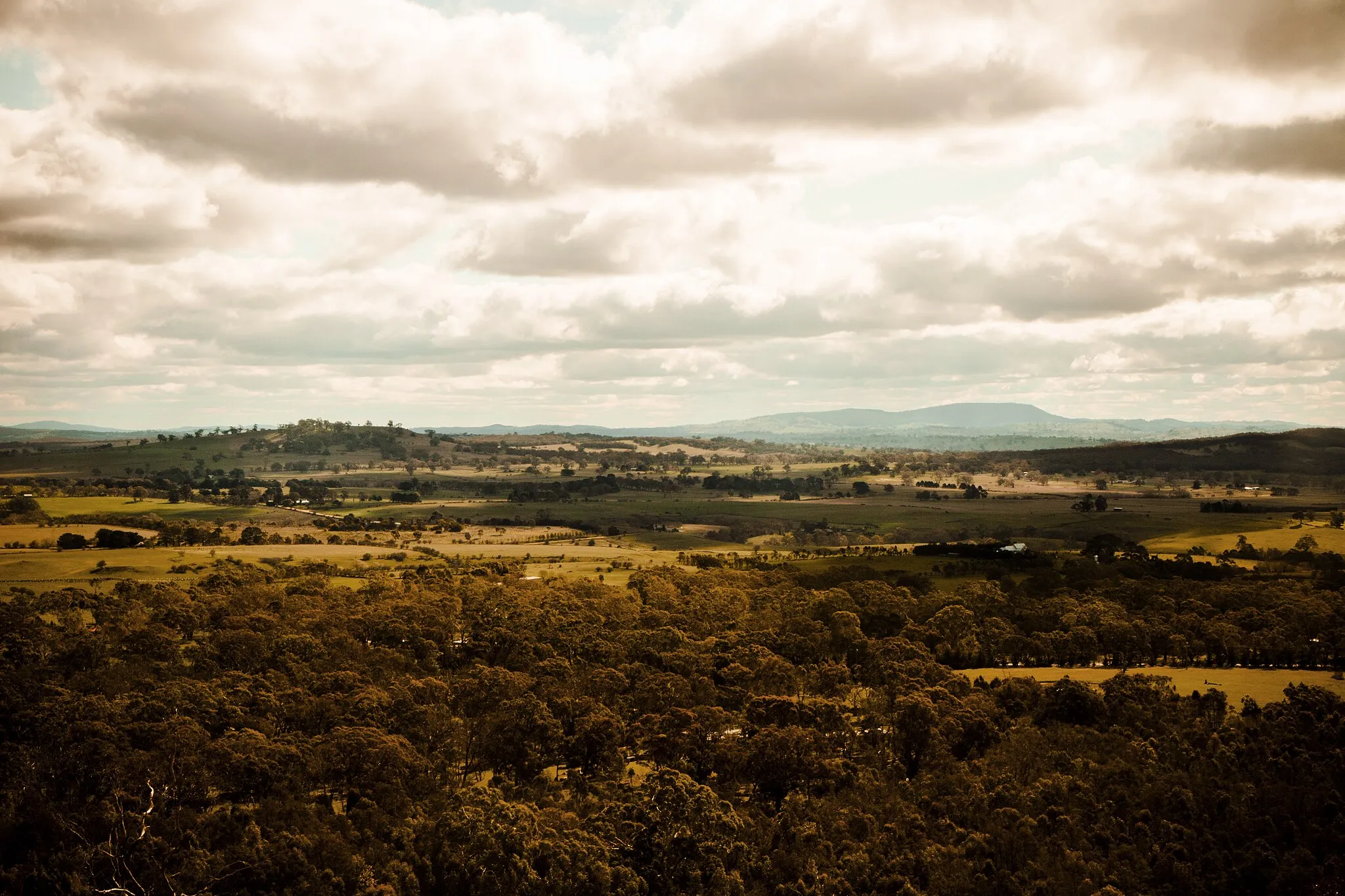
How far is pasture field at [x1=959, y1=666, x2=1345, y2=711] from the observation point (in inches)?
3772

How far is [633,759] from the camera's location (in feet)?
262

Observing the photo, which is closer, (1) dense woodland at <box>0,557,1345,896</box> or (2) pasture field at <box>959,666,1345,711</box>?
(1) dense woodland at <box>0,557,1345,896</box>

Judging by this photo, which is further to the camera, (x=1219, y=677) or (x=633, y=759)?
(x=1219, y=677)

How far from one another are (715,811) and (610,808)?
6916 millimetres

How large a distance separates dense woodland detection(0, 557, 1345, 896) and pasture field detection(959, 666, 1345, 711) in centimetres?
315

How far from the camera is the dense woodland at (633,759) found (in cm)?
5875

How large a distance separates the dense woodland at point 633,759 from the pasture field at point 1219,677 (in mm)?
3148

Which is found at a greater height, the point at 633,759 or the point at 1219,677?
the point at 1219,677

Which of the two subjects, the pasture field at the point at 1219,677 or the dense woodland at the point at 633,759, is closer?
the dense woodland at the point at 633,759

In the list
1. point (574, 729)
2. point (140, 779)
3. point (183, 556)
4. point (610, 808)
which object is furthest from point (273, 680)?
point (183, 556)

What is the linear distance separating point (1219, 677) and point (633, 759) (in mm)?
63827

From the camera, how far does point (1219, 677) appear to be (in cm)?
10300

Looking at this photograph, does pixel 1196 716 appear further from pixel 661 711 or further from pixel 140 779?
pixel 140 779

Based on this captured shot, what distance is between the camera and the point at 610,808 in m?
63.6
